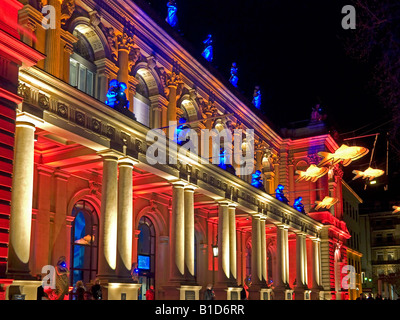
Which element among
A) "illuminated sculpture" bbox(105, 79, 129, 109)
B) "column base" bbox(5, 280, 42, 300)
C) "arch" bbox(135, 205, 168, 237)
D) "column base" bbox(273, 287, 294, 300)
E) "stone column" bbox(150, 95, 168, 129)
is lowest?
"column base" bbox(273, 287, 294, 300)

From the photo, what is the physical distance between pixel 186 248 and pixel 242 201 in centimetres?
698

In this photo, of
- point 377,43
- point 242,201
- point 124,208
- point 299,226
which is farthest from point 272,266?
point 377,43

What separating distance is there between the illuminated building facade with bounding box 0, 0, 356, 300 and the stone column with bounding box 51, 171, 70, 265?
0.15 feet

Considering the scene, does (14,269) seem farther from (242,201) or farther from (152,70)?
(242,201)

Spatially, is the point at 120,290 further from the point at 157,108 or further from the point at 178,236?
the point at 157,108

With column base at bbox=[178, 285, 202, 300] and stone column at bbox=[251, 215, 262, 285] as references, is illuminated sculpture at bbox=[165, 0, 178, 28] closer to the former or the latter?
stone column at bbox=[251, 215, 262, 285]

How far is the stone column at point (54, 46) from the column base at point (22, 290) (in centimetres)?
780

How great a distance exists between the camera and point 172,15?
28500 mm

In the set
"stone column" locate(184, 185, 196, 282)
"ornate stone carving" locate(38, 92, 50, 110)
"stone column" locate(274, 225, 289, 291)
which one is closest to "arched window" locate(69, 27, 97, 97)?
"ornate stone carving" locate(38, 92, 50, 110)

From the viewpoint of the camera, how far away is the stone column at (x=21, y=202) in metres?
14.8

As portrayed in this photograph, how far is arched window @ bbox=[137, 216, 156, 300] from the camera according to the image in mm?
28719

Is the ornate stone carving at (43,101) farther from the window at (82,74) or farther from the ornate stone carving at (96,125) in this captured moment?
the window at (82,74)

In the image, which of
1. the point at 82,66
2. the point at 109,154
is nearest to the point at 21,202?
the point at 109,154

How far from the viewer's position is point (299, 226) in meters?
40.3
